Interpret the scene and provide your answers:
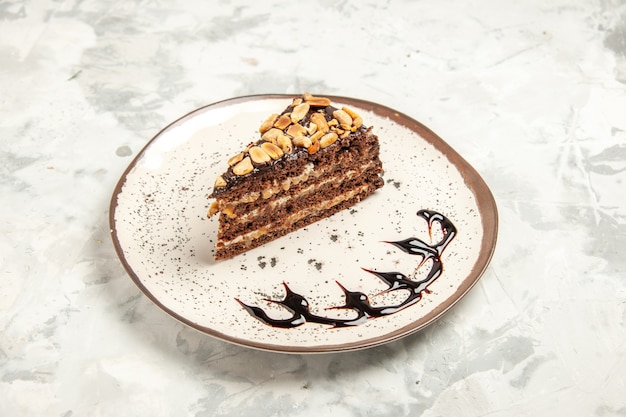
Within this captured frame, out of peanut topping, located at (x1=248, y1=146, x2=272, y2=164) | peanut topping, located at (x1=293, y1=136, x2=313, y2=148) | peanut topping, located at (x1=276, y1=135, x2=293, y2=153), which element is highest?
peanut topping, located at (x1=293, y1=136, x2=313, y2=148)

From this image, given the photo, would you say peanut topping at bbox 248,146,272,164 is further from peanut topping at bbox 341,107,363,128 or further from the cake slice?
peanut topping at bbox 341,107,363,128

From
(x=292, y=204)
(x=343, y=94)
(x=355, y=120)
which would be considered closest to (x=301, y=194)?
(x=292, y=204)

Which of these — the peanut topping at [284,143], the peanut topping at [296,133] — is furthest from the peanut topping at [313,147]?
the peanut topping at [284,143]

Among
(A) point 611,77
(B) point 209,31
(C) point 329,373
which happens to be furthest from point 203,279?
(A) point 611,77

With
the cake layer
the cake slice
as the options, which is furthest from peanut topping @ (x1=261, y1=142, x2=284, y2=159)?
the cake layer

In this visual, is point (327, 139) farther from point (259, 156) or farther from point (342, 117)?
point (259, 156)

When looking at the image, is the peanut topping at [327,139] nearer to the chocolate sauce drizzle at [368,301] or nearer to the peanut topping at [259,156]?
the peanut topping at [259,156]
